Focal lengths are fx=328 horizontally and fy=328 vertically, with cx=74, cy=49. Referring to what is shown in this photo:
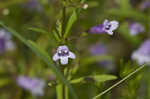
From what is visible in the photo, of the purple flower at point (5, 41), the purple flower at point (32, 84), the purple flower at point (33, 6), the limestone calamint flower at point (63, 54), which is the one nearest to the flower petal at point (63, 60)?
the limestone calamint flower at point (63, 54)

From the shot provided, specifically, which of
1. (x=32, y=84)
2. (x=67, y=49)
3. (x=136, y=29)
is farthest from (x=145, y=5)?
(x=67, y=49)

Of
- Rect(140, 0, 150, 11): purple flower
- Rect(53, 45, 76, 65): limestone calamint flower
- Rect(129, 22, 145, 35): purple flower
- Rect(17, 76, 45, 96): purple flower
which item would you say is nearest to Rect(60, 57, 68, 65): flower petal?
Rect(53, 45, 76, 65): limestone calamint flower

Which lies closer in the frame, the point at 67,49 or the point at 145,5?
the point at 67,49

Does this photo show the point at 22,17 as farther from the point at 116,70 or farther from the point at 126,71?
the point at 126,71

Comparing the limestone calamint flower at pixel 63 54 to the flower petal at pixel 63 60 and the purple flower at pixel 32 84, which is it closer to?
the flower petal at pixel 63 60

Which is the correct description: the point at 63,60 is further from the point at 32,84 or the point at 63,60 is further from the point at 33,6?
the point at 33,6

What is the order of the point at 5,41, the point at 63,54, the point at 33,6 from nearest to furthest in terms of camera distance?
1. the point at 63,54
2. the point at 5,41
3. the point at 33,6

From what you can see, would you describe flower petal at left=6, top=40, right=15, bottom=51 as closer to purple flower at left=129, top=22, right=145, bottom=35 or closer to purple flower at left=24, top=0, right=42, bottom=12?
purple flower at left=24, top=0, right=42, bottom=12

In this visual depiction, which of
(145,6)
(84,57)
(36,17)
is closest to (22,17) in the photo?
(36,17)

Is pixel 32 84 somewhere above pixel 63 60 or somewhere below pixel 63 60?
below
